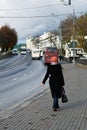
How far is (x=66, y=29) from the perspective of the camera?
12175 cm

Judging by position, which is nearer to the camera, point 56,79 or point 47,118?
point 47,118

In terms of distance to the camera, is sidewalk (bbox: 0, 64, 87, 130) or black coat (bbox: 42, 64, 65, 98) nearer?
sidewalk (bbox: 0, 64, 87, 130)

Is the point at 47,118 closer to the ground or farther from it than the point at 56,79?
closer to the ground

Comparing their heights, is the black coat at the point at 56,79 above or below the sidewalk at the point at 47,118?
above

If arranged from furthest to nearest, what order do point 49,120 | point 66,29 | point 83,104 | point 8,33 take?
point 8,33 < point 66,29 < point 83,104 < point 49,120

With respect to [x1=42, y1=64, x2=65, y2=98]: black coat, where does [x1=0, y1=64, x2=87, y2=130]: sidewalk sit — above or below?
below

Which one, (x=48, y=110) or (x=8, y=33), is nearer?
(x=48, y=110)

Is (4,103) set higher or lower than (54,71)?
lower

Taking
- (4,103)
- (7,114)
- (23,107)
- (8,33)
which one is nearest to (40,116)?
(7,114)

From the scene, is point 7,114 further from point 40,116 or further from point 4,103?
point 4,103

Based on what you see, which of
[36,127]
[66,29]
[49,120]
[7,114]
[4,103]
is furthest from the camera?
[66,29]

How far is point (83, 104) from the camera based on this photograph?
14703 millimetres

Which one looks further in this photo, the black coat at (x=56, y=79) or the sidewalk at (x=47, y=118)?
the black coat at (x=56, y=79)

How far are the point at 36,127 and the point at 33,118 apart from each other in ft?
5.04
